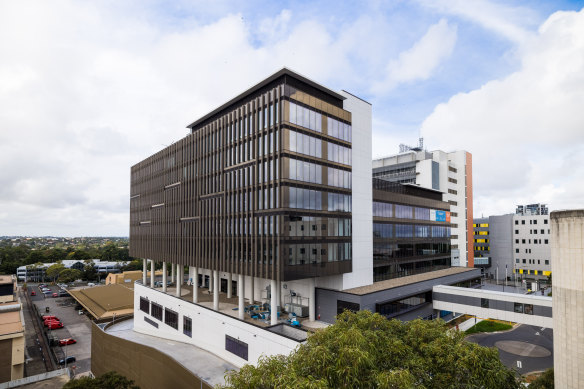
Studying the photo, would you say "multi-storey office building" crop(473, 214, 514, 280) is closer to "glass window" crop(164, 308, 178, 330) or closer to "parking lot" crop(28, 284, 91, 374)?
"glass window" crop(164, 308, 178, 330)

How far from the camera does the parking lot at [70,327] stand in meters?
73.6

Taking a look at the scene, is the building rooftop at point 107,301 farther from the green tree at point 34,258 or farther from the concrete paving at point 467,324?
the green tree at point 34,258

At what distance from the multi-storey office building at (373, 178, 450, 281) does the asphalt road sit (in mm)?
15821

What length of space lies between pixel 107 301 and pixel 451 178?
105720mm

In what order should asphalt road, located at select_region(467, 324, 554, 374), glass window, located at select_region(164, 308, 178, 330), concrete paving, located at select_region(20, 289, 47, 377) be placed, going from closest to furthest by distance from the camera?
asphalt road, located at select_region(467, 324, 554, 374) < glass window, located at select_region(164, 308, 178, 330) < concrete paving, located at select_region(20, 289, 47, 377)

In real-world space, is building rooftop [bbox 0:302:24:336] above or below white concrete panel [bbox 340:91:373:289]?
below

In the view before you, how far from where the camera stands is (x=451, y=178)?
3600 inches

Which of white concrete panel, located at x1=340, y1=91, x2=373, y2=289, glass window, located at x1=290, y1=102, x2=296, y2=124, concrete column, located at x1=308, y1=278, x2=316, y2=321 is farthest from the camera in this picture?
white concrete panel, located at x1=340, y1=91, x2=373, y2=289

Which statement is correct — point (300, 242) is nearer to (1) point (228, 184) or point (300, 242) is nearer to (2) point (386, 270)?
(1) point (228, 184)

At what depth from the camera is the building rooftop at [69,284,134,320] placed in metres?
92.0

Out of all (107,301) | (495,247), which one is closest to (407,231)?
(495,247)

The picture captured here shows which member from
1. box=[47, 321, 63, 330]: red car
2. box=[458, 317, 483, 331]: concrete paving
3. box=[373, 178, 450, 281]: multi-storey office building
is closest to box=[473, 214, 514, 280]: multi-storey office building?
box=[373, 178, 450, 281]: multi-storey office building

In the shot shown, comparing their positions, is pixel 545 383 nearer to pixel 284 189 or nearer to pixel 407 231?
pixel 284 189

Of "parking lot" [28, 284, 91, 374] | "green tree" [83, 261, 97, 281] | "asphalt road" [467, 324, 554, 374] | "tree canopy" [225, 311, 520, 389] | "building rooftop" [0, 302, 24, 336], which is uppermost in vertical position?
"tree canopy" [225, 311, 520, 389]
